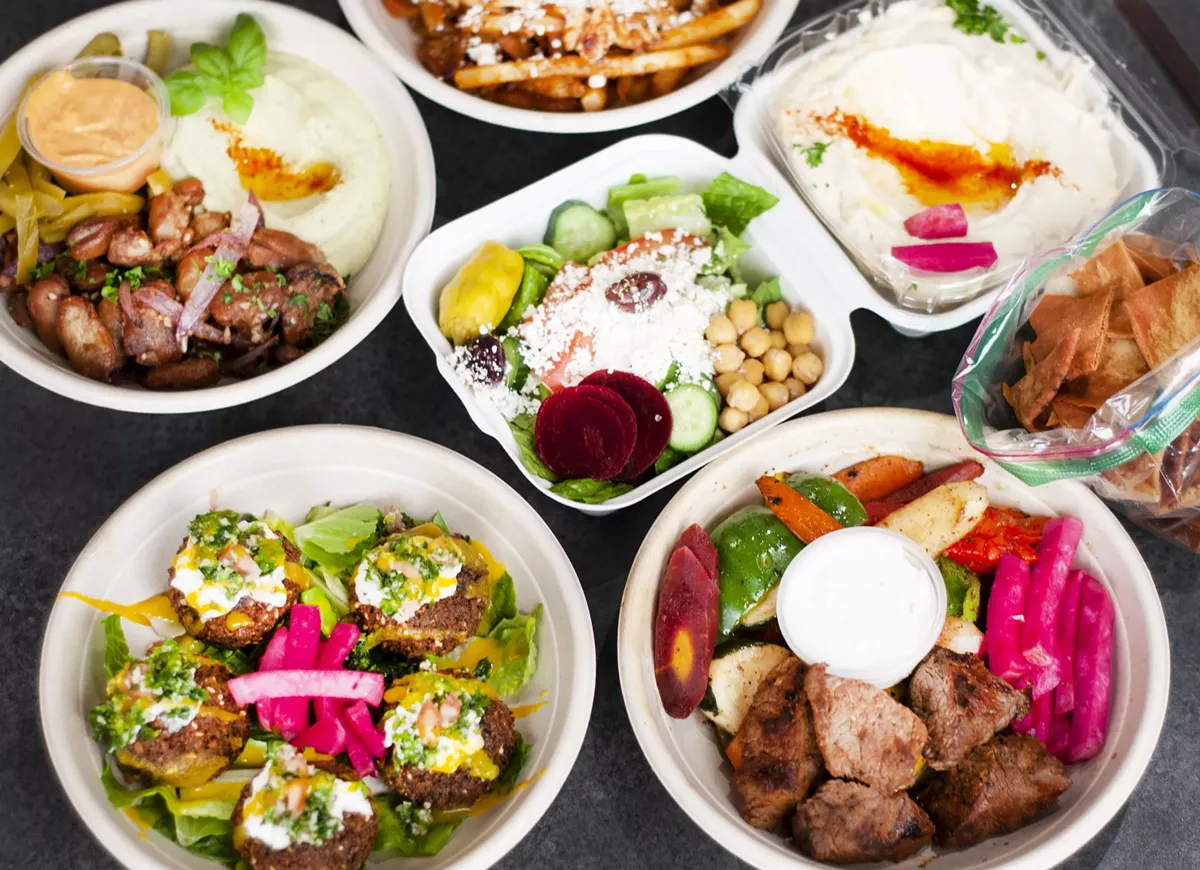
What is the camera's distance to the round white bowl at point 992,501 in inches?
85.5

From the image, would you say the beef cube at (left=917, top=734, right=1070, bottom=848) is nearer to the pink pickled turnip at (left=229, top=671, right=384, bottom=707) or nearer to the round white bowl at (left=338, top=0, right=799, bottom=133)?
the pink pickled turnip at (left=229, top=671, right=384, bottom=707)

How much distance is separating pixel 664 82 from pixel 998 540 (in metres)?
1.46

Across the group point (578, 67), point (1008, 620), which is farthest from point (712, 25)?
point (1008, 620)

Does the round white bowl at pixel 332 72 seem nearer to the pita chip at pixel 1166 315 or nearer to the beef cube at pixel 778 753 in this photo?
the beef cube at pixel 778 753

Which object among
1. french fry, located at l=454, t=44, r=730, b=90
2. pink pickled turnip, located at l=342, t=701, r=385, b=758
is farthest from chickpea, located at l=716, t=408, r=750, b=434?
pink pickled turnip, located at l=342, t=701, r=385, b=758

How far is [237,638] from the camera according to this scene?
89.0 inches

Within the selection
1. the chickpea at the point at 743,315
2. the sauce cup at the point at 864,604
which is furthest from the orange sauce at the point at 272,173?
the sauce cup at the point at 864,604

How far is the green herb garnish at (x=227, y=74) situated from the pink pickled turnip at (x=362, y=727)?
5.04ft

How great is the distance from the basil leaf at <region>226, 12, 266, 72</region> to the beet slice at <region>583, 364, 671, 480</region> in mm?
1241

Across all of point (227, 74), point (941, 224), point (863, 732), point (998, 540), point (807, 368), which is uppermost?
point (941, 224)

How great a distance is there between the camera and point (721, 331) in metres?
2.64

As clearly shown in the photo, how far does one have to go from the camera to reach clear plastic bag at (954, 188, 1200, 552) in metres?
2.18

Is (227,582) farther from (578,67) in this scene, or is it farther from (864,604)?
(578,67)

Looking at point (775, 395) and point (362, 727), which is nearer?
point (362, 727)
